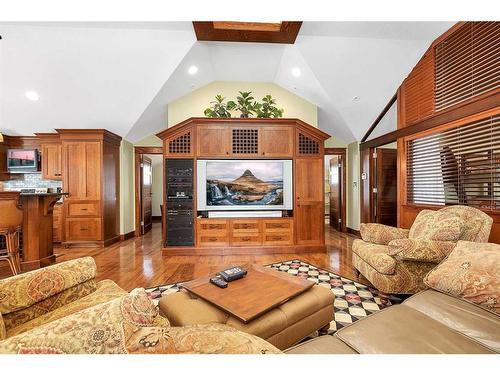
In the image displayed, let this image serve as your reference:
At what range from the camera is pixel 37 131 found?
488 centimetres

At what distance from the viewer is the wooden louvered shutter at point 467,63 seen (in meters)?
2.33

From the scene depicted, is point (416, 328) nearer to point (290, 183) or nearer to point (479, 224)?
point (479, 224)

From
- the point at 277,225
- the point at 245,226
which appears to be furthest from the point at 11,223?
the point at 277,225

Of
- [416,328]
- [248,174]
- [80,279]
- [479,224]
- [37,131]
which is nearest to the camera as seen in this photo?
[416,328]

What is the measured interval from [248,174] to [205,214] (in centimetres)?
103

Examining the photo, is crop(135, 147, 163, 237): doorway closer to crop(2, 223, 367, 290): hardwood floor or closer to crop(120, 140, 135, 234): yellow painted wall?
crop(120, 140, 135, 234): yellow painted wall

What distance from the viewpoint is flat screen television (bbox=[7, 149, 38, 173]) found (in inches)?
195

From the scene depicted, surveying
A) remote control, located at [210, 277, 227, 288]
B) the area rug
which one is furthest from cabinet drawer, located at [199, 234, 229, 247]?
remote control, located at [210, 277, 227, 288]

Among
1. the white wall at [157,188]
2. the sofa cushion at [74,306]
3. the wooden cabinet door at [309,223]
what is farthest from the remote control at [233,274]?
the white wall at [157,188]

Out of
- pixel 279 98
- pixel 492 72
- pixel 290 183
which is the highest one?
pixel 279 98

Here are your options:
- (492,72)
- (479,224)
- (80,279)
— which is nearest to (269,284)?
(80,279)
